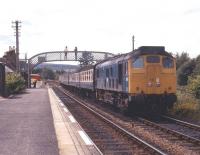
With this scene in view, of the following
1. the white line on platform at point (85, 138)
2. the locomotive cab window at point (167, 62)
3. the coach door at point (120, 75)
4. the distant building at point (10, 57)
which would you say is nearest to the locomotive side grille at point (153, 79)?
the locomotive cab window at point (167, 62)

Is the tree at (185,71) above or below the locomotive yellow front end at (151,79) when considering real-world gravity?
above

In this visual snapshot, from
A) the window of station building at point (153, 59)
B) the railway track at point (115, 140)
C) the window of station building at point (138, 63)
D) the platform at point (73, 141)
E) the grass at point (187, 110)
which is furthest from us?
the grass at point (187, 110)

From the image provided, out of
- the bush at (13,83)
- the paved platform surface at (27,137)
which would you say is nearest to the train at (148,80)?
the paved platform surface at (27,137)

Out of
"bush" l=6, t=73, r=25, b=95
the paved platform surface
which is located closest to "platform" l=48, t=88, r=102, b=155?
the paved platform surface

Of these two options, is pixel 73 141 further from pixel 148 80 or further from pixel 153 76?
pixel 153 76

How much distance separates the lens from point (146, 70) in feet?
70.5

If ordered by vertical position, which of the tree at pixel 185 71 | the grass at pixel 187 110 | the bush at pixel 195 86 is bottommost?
the grass at pixel 187 110

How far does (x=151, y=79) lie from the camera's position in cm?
2147

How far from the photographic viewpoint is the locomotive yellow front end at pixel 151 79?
838 inches

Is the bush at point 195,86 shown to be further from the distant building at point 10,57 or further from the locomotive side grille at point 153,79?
the distant building at point 10,57

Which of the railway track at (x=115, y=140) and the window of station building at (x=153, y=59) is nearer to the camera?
the railway track at (x=115, y=140)

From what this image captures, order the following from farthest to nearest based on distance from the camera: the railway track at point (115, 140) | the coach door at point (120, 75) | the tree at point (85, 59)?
1. the tree at point (85, 59)
2. the coach door at point (120, 75)
3. the railway track at point (115, 140)

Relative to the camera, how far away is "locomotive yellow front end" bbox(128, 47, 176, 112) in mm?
21297

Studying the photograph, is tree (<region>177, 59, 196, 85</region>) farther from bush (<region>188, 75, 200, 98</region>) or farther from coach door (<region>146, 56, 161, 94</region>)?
coach door (<region>146, 56, 161, 94</region>)
